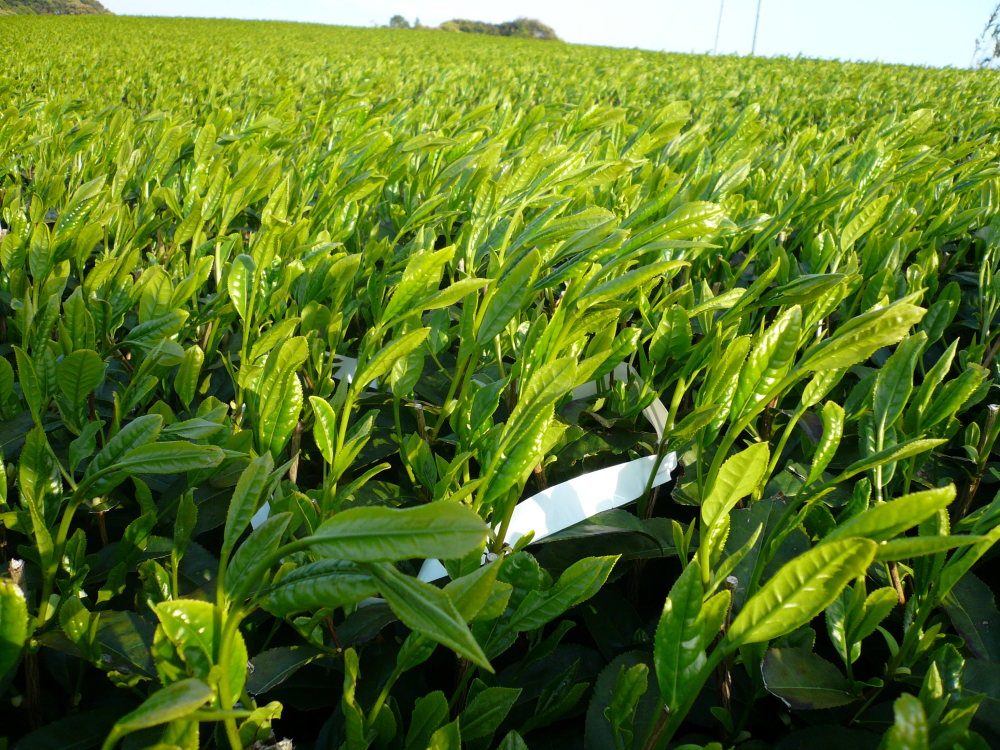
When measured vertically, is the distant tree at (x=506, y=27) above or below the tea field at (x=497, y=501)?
above

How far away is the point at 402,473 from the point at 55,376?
433mm

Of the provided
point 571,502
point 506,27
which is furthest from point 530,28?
point 571,502

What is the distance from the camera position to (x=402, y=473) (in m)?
0.98

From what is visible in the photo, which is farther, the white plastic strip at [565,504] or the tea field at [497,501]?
the white plastic strip at [565,504]

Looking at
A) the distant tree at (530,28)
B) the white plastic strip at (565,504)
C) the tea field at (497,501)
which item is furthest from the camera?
the distant tree at (530,28)

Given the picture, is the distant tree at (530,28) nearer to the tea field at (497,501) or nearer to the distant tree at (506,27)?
the distant tree at (506,27)

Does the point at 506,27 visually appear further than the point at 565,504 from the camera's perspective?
Yes

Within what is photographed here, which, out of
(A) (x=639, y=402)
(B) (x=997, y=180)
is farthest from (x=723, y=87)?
(A) (x=639, y=402)

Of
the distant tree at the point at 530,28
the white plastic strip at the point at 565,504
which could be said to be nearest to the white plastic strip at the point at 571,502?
the white plastic strip at the point at 565,504

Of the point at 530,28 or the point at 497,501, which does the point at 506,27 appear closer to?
the point at 530,28

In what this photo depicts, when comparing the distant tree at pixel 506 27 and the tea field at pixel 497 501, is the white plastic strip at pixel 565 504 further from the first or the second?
the distant tree at pixel 506 27

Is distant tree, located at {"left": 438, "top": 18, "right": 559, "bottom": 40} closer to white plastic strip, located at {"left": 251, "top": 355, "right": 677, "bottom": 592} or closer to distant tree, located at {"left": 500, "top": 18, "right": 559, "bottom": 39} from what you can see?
distant tree, located at {"left": 500, "top": 18, "right": 559, "bottom": 39}

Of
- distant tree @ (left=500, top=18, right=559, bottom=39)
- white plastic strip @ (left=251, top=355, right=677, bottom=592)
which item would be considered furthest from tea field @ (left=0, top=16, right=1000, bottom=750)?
distant tree @ (left=500, top=18, right=559, bottom=39)

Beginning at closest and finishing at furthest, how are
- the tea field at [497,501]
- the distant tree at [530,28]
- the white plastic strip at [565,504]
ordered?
the tea field at [497,501] < the white plastic strip at [565,504] < the distant tree at [530,28]
